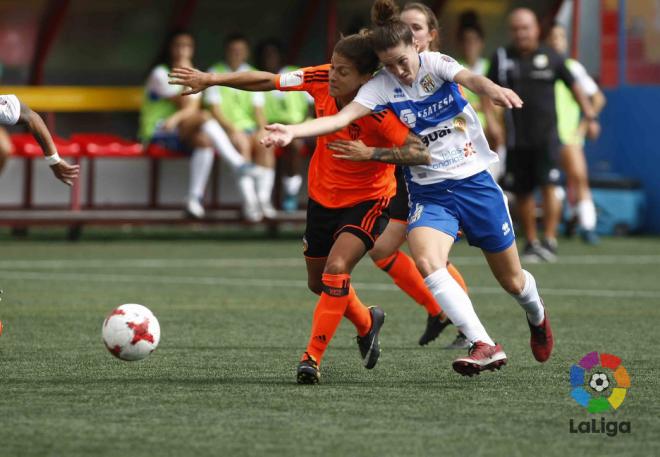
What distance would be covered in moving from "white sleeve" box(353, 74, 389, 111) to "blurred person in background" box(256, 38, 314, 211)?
9.36m

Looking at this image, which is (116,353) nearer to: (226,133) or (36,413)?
(36,413)

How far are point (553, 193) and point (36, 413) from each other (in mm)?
9634

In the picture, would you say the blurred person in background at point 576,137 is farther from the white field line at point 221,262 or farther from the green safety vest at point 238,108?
the green safety vest at point 238,108

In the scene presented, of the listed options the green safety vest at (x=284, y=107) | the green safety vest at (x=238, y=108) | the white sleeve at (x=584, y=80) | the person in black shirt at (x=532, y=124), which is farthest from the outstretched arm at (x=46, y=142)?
the white sleeve at (x=584, y=80)

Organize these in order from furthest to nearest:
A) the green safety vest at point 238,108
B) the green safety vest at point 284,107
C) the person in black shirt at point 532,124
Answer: the green safety vest at point 284,107
the green safety vest at point 238,108
the person in black shirt at point 532,124

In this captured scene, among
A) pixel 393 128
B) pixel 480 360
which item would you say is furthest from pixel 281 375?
pixel 393 128

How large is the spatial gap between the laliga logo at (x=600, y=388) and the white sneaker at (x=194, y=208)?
28.9 feet

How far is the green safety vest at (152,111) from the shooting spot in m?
16.0

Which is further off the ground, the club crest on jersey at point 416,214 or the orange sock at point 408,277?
the club crest on jersey at point 416,214

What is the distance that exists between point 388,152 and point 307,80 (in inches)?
29.4

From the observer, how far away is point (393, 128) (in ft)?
21.9

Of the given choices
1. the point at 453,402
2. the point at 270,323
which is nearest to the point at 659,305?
the point at 270,323

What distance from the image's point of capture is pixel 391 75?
6680mm

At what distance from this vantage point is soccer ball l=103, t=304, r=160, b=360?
6.70 meters
